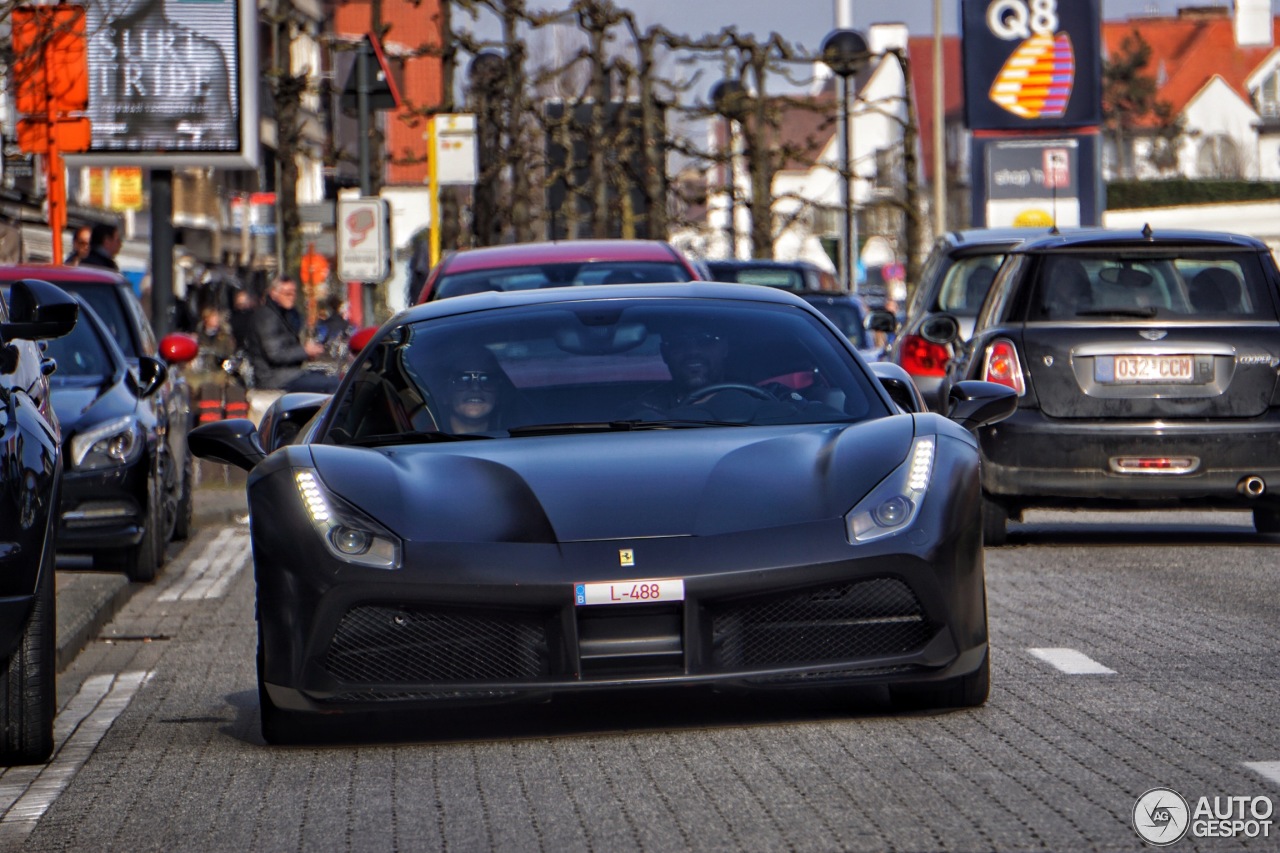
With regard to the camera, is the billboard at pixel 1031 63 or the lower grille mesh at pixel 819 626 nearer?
the lower grille mesh at pixel 819 626

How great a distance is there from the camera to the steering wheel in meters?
7.86

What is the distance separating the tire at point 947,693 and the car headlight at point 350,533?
1561 millimetres

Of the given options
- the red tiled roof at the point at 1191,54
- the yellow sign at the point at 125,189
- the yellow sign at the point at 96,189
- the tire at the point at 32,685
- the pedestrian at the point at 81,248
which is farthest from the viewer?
the red tiled roof at the point at 1191,54

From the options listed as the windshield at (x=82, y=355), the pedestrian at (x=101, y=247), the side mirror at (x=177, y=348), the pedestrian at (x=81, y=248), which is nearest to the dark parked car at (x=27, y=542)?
the windshield at (x=82, y=355)

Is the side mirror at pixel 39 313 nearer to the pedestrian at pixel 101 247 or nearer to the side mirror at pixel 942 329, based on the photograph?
the side mirror at pixel 942 329

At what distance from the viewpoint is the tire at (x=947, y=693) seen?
726cm

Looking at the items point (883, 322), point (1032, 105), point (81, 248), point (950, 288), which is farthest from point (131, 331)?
point (1032, 105)

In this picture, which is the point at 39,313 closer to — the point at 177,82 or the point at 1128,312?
Result: the point at 1128,312

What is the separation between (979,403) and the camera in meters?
8.32

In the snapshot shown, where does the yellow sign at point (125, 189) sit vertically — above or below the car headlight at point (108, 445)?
above

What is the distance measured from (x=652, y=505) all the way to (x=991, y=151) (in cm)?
3902

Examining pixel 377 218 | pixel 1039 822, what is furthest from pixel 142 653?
pixel 377 218

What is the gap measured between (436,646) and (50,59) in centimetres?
1731

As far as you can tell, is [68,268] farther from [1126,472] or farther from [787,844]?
[787,844]
